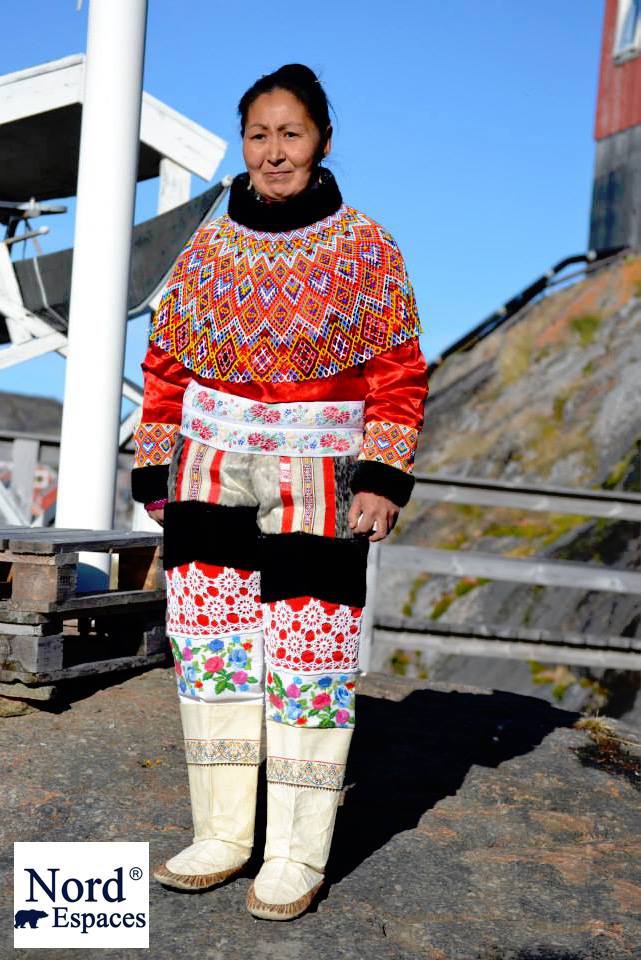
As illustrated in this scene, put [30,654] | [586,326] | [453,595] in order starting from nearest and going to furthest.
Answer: [30,654], [453,595], [586,326]

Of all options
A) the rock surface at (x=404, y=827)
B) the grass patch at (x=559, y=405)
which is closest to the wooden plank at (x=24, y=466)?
the rock surface at (x=404, y=827)

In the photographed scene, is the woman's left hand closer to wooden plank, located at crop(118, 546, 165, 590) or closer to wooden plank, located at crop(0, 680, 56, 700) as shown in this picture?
A: wooden plank, located at crop(0, 680, 56, 700)

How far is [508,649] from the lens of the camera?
6.26m

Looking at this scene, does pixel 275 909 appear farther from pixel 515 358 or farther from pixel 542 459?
pixel 515 358

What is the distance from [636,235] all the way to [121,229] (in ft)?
53.0

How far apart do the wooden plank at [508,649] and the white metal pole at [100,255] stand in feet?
6.53

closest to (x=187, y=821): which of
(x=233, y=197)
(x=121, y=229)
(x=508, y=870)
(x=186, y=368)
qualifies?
(x=508, y=870)

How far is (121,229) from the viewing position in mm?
5148

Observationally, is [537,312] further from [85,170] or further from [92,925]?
[92,925]

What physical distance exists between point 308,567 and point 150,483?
0.59 m

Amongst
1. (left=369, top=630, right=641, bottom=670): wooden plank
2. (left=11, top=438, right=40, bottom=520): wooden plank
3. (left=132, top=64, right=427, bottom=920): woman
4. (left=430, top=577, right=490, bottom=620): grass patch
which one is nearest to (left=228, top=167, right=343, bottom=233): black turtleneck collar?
(left=132, top=64, right=427, bottom=920): woman

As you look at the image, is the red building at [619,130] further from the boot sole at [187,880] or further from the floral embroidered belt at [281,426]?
the boot sole at [187,880]

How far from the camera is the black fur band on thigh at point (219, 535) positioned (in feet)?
9.32

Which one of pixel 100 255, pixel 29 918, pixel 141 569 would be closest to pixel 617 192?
pixel 100 255
